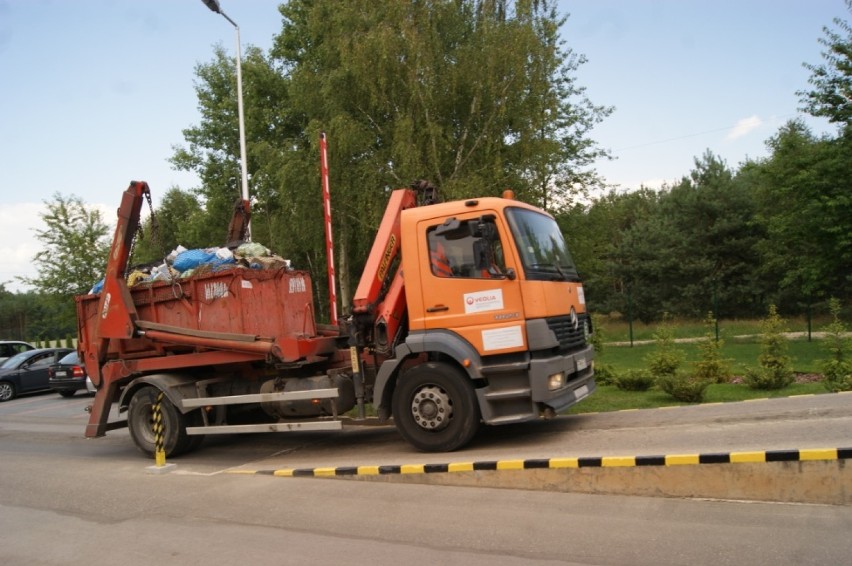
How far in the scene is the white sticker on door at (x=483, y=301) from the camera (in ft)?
24.4

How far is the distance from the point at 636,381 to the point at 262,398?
23.1ft

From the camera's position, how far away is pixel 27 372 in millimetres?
21750

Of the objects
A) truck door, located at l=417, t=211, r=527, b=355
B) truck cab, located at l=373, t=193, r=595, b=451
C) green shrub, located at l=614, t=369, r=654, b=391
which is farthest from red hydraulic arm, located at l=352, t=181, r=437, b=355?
green shrub, located at l=614, t=369, r=654, b=391

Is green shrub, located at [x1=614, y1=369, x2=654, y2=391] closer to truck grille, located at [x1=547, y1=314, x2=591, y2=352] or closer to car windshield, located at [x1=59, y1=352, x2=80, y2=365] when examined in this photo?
truck grille, located at [x1=547, y1=314, x2=591, y2=352]

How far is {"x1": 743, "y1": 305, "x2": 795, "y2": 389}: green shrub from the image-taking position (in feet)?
38.1

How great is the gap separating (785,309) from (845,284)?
28.1 feet

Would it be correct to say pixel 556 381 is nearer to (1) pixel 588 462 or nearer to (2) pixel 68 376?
(1) pixel 588 462

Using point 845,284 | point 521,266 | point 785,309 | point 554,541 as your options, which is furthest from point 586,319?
point 785,309

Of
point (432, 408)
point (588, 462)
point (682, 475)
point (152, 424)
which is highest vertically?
point (432, 408)

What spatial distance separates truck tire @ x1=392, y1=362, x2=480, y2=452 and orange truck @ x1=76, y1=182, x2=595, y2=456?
14 millimetres

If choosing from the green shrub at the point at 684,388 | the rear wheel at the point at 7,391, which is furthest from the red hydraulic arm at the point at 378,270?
the rear wheel at the point at 7,391

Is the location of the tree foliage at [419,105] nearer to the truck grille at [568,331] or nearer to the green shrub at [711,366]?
the green shrub at [711,366]

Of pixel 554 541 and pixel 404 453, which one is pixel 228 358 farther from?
pixel 554 541

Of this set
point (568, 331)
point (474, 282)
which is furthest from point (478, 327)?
point (568, 331)
